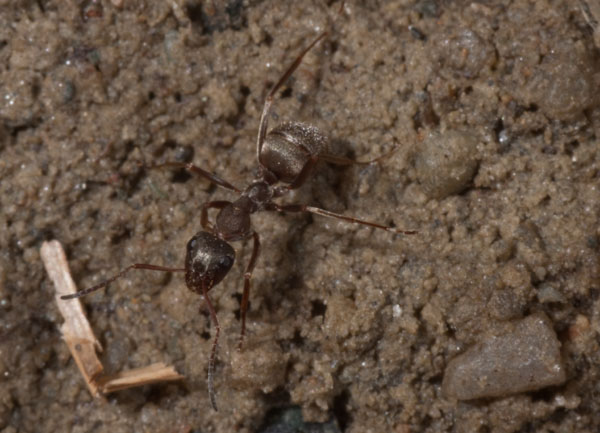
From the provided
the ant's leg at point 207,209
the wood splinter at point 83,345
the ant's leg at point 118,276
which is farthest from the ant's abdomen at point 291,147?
the wood splinter at point 83,345

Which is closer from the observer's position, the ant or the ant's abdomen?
the ant

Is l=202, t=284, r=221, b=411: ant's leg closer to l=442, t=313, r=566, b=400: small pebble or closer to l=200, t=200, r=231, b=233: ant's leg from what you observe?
l=200, t=200, r=231, b=233: ant's leg

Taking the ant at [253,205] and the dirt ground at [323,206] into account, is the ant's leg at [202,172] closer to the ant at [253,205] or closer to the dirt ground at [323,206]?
the ant at [253,205]

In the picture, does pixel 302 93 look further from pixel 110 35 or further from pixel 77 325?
pixel 77 325

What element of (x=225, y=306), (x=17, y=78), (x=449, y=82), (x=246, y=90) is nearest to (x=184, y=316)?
(x=225, y=306)

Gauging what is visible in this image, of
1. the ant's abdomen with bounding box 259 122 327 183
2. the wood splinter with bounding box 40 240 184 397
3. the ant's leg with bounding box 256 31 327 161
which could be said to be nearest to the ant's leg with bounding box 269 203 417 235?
the ant's abdomen with bounding box 259 122 327 183

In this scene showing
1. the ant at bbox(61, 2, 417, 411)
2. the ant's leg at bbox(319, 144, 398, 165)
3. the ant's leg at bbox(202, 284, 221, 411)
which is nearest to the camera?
the ant's leg at bbox(202, 284, 221, 411)
